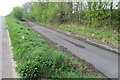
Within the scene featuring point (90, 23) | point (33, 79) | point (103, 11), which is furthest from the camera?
point (90, 23)

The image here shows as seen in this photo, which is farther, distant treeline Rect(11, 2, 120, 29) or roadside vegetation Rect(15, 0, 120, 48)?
distant treeline Rect(11, 2, 120, 29)

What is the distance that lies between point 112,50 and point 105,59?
1509 millimetres

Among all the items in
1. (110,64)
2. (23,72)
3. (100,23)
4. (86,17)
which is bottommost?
(110,64)

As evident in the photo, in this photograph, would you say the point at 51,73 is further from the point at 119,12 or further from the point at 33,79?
the point at 119,12

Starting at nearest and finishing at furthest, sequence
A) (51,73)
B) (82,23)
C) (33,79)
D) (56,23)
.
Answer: (33,79) < (51,73) < (82,23) < (56,23)

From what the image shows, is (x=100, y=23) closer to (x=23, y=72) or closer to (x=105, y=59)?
(x=105, y=59)

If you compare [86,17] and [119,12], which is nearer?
[119,12]

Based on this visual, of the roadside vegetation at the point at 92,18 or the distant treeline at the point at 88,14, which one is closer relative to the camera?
the roadside vegetation at the point at 92,18

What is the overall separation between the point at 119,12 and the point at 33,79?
8082 mm

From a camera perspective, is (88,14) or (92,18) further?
(88,14)

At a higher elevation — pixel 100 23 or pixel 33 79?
pixel 100 23

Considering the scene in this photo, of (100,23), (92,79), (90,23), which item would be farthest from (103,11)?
(92,79)

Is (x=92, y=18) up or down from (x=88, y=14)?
down

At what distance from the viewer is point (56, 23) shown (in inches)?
710
